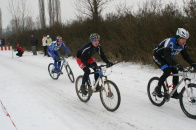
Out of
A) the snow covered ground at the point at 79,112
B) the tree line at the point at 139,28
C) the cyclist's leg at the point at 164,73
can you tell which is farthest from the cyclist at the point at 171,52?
the tree line at the point at 139,28

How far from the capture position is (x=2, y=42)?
112 feet

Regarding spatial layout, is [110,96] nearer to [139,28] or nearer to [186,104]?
[186,104]

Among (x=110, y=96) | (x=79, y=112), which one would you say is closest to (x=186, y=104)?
(x=110, y=96)

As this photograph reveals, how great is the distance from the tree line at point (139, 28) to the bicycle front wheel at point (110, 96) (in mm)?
5054

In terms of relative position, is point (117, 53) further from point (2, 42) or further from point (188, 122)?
point (2, 42)

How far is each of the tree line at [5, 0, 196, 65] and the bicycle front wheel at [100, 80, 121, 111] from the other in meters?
5.05

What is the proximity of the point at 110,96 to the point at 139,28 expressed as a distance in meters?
7.63

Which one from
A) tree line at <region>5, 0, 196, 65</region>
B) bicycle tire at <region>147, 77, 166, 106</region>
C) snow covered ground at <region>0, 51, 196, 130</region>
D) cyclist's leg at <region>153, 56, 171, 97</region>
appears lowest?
snow covered ground at <region>0, 51, 196, 130</region>

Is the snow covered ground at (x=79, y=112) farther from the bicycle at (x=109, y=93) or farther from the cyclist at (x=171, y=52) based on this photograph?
the cyclist at (x=171, y=52)

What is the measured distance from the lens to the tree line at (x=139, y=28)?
8.41 meters

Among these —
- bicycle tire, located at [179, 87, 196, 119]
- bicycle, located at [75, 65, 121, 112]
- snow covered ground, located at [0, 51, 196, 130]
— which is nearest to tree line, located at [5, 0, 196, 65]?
snow covered ground, located at [0, 51, 196, 130]

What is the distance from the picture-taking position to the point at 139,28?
446 inches

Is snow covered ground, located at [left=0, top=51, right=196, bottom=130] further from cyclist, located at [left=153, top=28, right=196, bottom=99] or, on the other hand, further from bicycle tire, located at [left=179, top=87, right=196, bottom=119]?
cyclist, located at [left=153, top=28, right=196, bottom=99]

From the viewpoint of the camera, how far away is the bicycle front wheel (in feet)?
14.9
